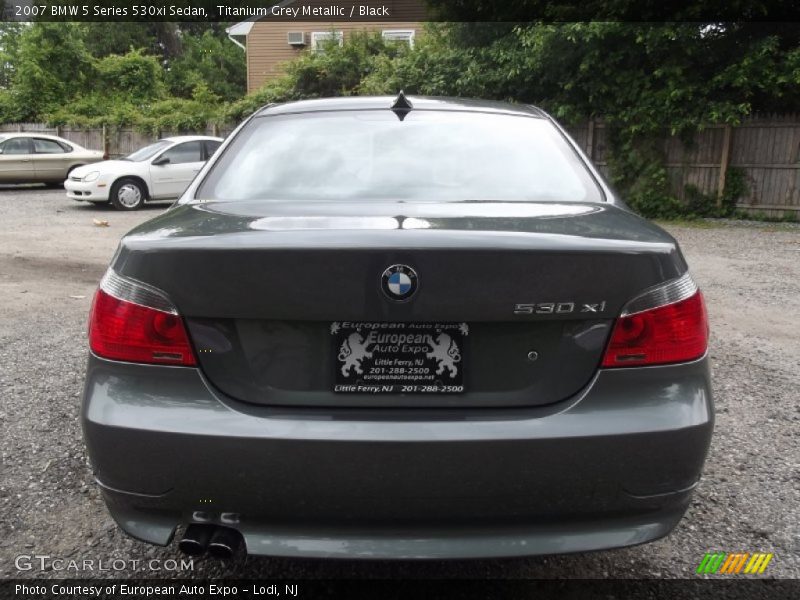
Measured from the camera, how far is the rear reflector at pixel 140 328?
193cm

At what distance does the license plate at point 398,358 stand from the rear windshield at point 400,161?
0.70m

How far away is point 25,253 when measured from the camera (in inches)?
357

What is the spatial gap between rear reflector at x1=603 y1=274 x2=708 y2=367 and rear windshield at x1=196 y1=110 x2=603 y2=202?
68 cm

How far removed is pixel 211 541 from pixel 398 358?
0.70m

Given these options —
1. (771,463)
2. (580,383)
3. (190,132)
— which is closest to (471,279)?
(580,383)

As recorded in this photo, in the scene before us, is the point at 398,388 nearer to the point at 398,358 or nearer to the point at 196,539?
the point at 398,358

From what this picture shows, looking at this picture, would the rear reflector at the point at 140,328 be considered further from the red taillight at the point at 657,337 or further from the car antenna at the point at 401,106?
the car antenna at the point at 401,106

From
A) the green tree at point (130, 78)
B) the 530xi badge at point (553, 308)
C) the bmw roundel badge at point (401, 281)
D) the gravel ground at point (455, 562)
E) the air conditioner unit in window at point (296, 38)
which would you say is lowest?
the gravel ground at point (455, 562)

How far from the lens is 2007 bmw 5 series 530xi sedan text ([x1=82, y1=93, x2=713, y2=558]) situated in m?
1.86

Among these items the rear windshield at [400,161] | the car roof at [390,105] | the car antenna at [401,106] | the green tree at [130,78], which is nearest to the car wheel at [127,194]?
the car roof at [390,105]

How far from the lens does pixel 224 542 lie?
6.28 ft

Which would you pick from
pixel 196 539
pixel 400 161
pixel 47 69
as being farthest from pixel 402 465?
pixel 47 69

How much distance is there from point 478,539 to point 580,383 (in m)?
0.50

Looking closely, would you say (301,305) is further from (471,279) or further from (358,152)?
Result: (358,152)
